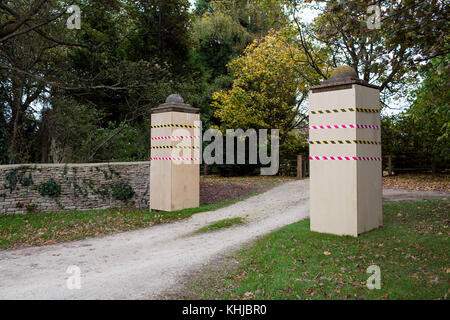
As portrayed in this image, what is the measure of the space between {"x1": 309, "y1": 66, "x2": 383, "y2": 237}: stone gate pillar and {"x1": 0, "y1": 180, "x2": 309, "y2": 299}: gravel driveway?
1.62 metres

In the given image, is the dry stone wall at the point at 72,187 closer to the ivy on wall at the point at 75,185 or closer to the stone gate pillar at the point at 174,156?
the ivy on wall at the point at 75,185

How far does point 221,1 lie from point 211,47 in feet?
11.6

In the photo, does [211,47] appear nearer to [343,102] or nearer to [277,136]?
[277,136]

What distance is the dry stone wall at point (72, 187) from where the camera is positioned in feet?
35.4

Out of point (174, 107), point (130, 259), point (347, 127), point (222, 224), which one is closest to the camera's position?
point (130, 259)

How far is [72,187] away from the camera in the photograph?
1164 centimetres

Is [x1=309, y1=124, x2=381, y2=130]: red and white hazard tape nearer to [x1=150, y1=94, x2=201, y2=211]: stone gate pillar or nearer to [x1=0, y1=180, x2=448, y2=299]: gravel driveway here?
[x1=0, y1=180, x2=448, y2=299]: gravel driveway

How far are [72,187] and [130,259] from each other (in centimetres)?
645

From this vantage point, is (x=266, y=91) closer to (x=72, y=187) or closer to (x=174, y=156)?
(x=174, y=156)

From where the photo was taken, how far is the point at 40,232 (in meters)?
8.66

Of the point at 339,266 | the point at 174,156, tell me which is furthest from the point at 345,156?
the point at 174,156

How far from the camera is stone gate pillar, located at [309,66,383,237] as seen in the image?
6.89 meters

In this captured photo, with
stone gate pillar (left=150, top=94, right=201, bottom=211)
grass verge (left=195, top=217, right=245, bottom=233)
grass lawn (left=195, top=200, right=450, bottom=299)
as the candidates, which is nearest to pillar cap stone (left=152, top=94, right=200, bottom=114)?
stone gate pillar (left=150, top=94, right=201, bottom=211)

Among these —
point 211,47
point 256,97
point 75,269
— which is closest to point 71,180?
point 75,269
